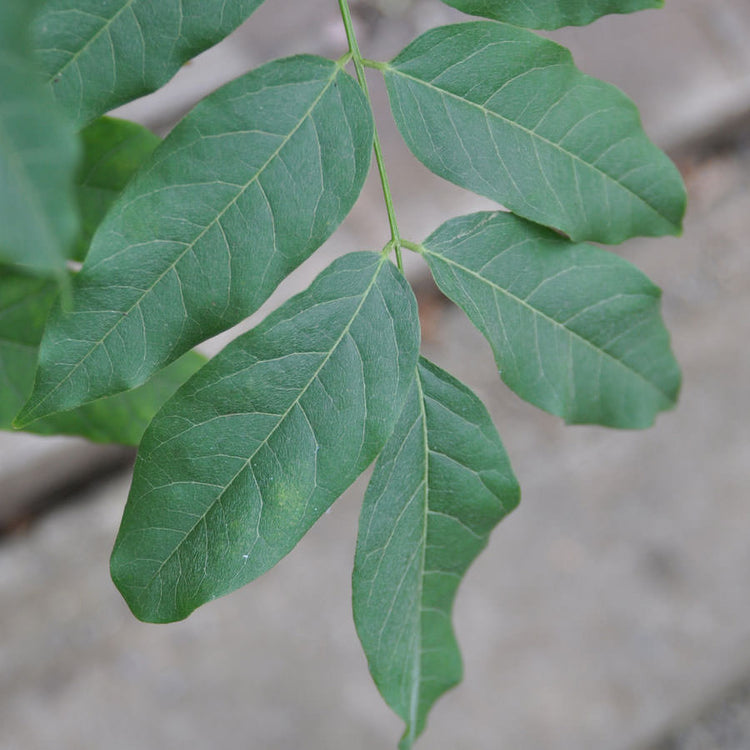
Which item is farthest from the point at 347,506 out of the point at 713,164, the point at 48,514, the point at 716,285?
the point at 713,164

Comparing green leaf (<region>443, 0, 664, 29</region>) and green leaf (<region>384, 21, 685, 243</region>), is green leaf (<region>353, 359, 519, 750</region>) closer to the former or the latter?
green leaf (<region>384, 21, 685, 243</region>)

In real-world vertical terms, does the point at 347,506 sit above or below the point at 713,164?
below

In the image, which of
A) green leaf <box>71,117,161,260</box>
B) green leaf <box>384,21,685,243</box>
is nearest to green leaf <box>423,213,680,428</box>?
green leaf <box>384,21,685,243</box>

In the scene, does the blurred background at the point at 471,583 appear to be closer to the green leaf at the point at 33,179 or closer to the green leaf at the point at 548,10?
the green leaf at the point at 548,10

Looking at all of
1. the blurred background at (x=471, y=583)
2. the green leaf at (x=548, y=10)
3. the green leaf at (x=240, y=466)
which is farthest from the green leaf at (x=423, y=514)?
the blurred background at (x=471, y=583)

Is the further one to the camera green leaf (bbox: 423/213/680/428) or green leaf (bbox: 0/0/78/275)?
green leaf (bbox: 423/213/680/428)

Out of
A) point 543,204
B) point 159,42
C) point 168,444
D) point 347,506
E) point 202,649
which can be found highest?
point 159,42

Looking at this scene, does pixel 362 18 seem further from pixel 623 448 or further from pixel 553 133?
pixel 553 133

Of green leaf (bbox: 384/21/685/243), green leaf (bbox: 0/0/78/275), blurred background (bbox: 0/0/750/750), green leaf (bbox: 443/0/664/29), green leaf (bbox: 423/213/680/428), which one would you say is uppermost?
green leaf (bbox: 0/0/78/275)

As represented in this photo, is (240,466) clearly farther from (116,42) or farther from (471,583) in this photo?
(471,583)
